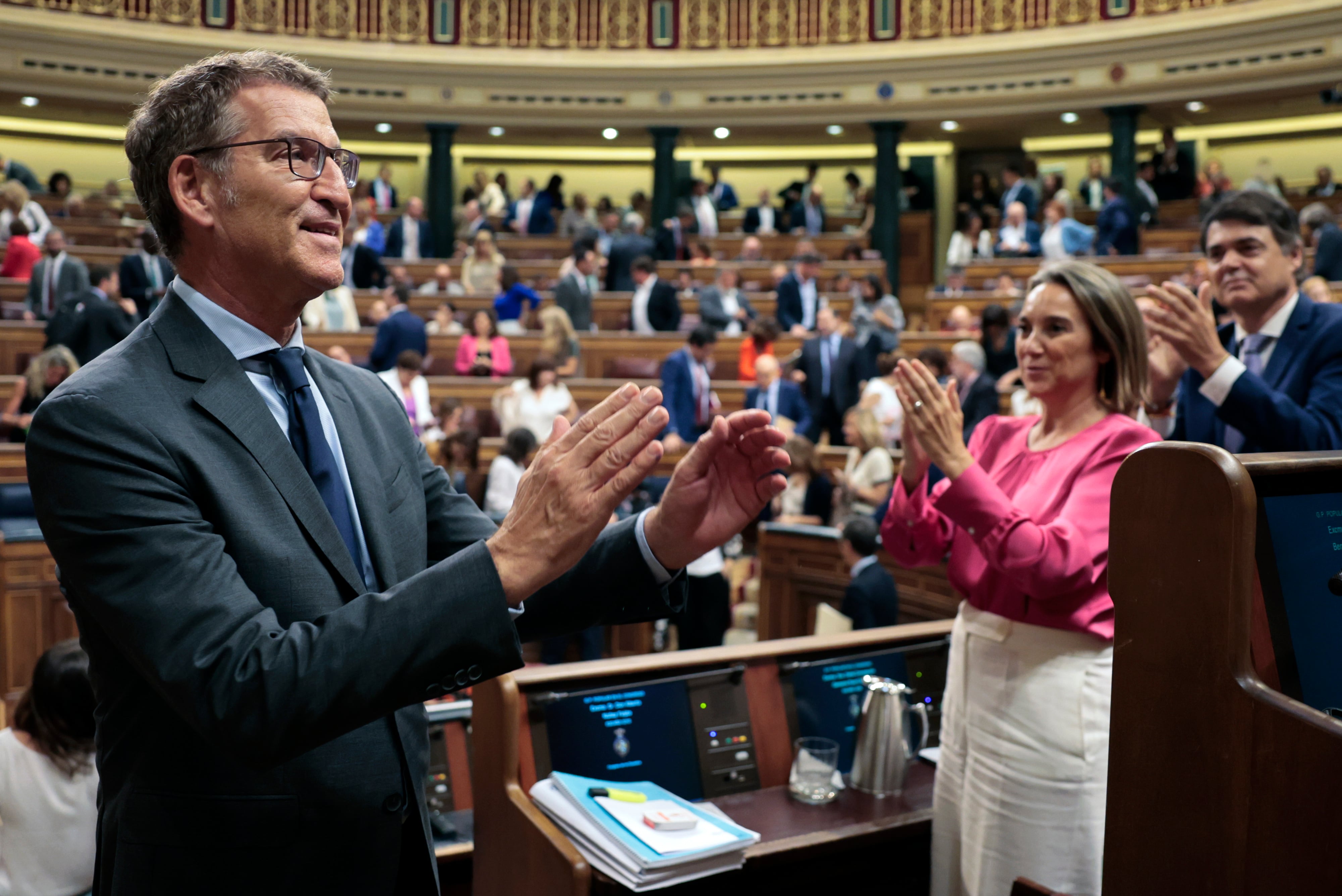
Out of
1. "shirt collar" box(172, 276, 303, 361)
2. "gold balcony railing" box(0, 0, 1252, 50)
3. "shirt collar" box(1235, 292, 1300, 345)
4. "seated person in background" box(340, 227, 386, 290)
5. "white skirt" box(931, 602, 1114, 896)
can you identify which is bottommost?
"white skirt" box(931, 602, 1114, 896)

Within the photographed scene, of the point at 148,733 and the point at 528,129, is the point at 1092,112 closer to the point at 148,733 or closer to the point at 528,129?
the point at 528,129

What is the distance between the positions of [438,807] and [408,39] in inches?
502

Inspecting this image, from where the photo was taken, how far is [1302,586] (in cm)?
109

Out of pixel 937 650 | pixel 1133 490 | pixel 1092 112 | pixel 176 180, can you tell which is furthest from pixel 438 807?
pixel 1092 112

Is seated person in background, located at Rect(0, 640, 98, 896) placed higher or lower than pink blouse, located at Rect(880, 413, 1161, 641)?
lower

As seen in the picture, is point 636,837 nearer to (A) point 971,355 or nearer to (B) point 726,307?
(A) point 971,355

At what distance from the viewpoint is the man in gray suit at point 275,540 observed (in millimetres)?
967

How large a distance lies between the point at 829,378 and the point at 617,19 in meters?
8.65

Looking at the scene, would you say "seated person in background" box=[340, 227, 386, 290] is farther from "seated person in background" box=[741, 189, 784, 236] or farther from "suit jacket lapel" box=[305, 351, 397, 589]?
"suit jacket lapel" box=[305, 351, 397, 589]

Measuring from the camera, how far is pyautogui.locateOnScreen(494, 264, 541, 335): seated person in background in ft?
28.0

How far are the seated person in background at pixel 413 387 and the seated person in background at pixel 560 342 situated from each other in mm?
766

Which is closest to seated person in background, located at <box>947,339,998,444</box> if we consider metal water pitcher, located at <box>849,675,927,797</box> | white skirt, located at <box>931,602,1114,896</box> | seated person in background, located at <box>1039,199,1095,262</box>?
metal water pitcher, located at <box>849,675,927,797</box>

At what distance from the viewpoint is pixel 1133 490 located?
3.59 ft

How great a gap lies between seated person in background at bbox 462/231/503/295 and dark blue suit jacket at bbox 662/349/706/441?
3.65 metres
